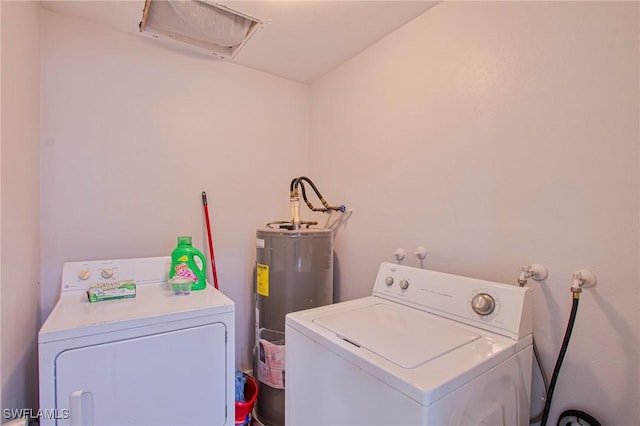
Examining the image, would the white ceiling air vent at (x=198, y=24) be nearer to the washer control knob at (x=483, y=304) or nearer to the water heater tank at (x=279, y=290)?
the water heater tank at (x=279, y=290)

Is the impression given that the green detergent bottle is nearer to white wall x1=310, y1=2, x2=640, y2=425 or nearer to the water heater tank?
the water heater tank

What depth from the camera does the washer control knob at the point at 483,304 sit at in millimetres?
1130

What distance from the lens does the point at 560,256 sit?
3.70 ft

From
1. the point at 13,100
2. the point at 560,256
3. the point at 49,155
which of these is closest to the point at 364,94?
the point at 560,256

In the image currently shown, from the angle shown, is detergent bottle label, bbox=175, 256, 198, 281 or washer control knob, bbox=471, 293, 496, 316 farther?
detergent bottle label, bbox=175, 256, 198, 281

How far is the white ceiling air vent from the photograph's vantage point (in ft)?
5.21

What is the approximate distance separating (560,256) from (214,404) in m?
1.52

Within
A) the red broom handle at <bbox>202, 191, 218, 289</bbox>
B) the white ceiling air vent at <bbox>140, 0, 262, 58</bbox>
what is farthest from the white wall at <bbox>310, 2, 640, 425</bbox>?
the red broom handle at <bbox>202, 191, 218, 289</bbox>

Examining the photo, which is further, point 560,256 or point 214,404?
point 214,404

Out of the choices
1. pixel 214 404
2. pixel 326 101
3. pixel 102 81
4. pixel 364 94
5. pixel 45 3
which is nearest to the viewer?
pixel 214 404

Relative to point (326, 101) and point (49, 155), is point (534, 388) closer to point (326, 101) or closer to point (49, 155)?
point (326, 101)

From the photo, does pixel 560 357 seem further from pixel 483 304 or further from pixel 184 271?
pixel 184 271

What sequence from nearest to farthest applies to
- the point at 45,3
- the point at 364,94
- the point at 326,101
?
the point at 45,3 → the point at 364,94 → the point at 326,101

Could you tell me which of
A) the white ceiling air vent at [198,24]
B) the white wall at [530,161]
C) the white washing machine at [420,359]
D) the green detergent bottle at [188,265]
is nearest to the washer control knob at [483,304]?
the white washing machine at [420,359]
